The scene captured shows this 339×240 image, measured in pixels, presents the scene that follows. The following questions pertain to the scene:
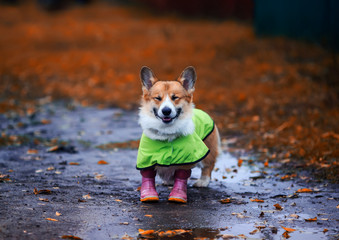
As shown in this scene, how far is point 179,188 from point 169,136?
60 centimetres

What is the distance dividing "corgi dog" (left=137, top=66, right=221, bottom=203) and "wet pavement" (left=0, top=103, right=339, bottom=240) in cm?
30

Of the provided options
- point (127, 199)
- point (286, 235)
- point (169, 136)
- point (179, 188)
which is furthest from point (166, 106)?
point (286, 235)

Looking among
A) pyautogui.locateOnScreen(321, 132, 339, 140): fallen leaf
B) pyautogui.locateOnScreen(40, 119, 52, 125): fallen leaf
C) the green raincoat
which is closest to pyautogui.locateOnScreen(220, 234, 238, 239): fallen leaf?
the green raincoat

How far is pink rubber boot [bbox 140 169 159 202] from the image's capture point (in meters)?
5.62

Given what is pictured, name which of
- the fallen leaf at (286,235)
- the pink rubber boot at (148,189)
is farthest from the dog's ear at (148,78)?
the fallen leaf at (286,235)

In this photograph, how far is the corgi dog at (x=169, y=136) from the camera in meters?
5.58

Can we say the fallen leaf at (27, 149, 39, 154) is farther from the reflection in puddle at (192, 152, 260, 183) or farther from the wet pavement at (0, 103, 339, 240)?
the reflection in puddle at (192, 152, 260, 183)

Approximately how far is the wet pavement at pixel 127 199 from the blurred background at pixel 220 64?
1421 millimetres

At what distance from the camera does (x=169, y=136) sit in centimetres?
566

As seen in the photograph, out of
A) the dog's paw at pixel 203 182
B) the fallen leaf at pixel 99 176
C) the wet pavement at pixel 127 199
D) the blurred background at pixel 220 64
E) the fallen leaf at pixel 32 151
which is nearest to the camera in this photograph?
the wet pavement at pixel 127 199

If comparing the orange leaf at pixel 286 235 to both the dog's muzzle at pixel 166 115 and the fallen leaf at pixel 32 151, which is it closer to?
the dog's muzzle at pixel 166 115

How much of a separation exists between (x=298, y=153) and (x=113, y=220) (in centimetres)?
382

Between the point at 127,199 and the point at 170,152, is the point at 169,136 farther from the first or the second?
the point at 127,199

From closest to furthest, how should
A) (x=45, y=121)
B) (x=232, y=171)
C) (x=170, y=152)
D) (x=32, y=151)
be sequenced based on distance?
(x=170, y=152)
(x=232, y=171)
(x=32, y=151)
(x=45, y=121)
